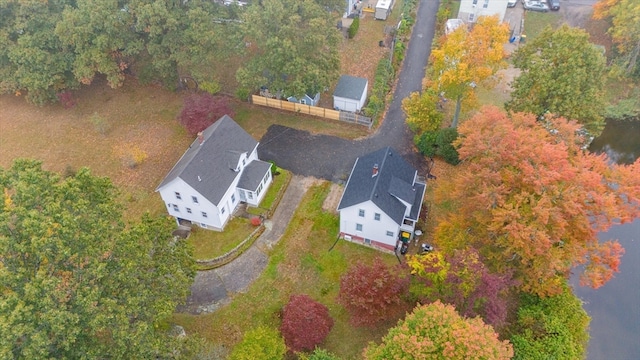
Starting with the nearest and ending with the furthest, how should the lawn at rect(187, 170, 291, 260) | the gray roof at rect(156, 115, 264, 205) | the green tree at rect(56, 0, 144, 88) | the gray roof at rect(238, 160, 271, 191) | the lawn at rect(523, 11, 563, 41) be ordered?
the gray roof at rect(156, 115, 264, 205) < the lawn at rect(187, 170, 291, 260) < the gray roof at rect(238, 160, 271, 191) < the green tree at rect(56, 0, 144, 88) < the lawn at rect(523, 11, 563, 41)

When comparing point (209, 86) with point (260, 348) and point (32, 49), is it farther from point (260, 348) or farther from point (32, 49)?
point (260, 348)

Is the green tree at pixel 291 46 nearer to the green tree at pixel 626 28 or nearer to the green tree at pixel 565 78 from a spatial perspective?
the green tree at pixel 565 78

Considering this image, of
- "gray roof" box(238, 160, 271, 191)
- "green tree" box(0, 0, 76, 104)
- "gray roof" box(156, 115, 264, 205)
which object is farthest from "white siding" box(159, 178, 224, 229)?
"green tree" box(0, 0, 76, 104)

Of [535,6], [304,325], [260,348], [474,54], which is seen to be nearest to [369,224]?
[304,325]

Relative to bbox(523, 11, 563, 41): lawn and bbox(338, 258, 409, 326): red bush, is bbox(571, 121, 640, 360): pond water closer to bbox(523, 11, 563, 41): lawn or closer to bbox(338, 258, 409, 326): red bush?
bbox(338, 258, 409, 326): red bush

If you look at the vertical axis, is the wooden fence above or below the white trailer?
below

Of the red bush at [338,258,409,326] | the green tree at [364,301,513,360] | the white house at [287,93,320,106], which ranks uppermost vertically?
the white house at [287,93,320,106]

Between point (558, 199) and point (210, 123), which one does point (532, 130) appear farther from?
point (210, 123)
